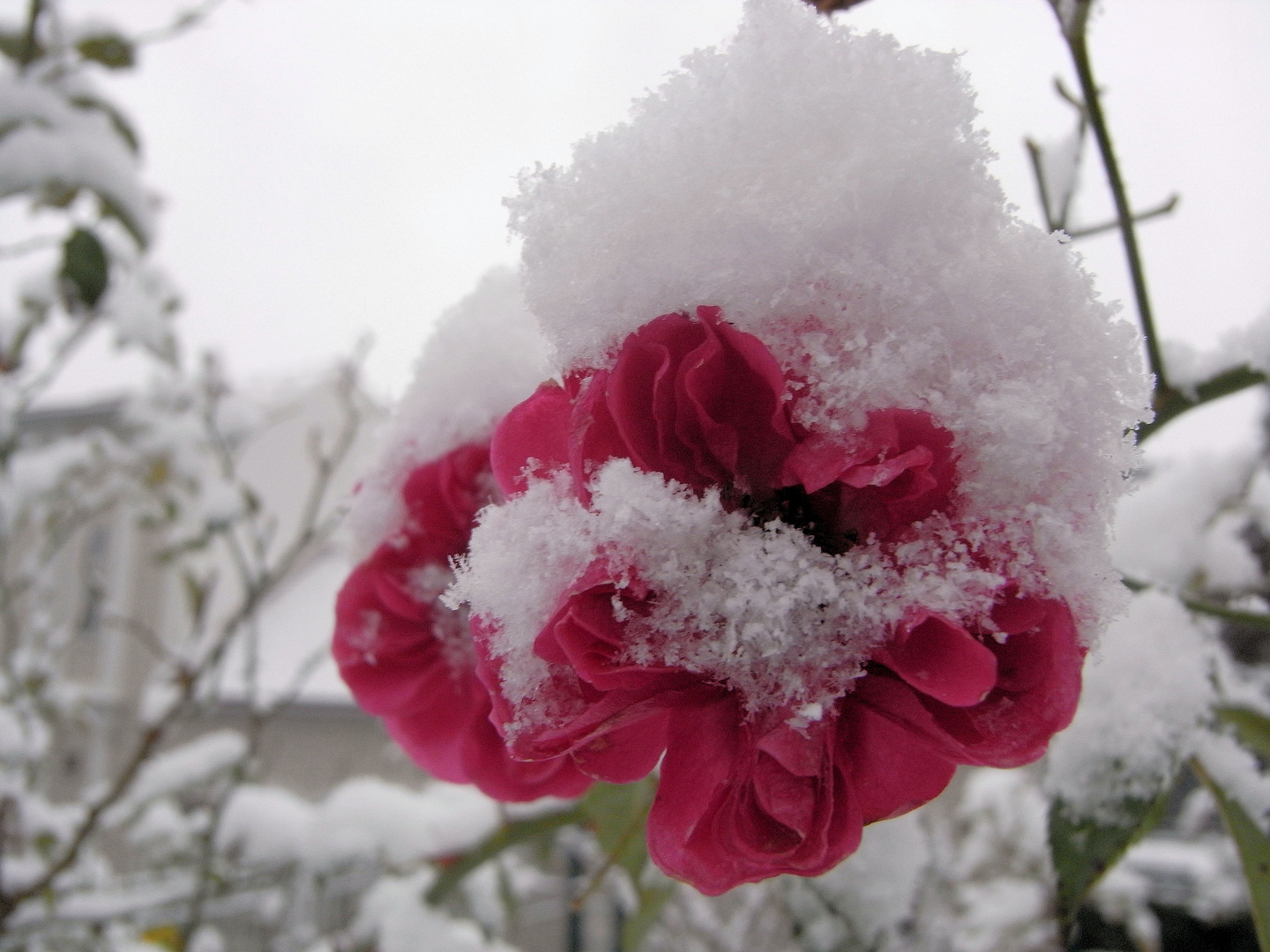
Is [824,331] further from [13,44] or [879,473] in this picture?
[13,44]

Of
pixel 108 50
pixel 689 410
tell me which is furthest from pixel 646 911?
pixel 108 50

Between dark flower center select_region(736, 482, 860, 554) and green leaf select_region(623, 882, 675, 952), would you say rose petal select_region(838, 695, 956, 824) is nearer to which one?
dark flower center select_region(736, 482, 860, 554)

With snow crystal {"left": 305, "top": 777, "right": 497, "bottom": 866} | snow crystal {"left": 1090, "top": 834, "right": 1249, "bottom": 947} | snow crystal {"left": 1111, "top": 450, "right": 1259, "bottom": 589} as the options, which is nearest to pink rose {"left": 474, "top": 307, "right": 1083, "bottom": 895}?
snow crystal {"left": 1111, "top": 450, "right": 1259, "bottom": 589}

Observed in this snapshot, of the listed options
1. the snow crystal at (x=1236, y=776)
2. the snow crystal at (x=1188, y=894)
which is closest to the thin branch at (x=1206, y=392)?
the snow crystal at (x=1236, y=776)

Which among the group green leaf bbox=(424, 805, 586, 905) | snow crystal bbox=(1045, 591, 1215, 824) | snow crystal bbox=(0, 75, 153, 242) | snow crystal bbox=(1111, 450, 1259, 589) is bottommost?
green leaf bbox=(424, 805, 586, 905)

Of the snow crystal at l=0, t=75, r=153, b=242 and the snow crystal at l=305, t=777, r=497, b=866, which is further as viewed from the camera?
the snow crystal at l=305, t=777, r=497, b=866

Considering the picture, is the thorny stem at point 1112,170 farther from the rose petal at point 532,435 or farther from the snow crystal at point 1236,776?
the rose petal at point 532,435
